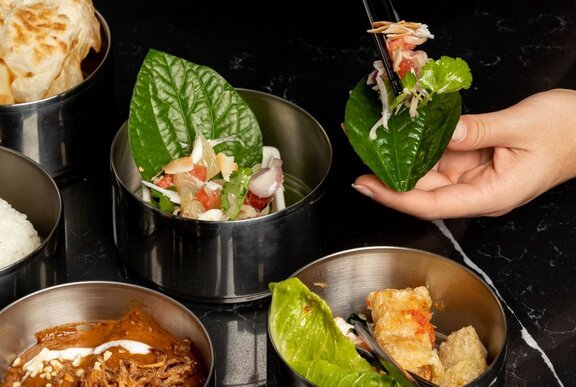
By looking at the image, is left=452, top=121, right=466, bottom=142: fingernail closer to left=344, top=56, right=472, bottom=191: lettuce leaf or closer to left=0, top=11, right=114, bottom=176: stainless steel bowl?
left=344, top=56, right=472, bottom=191: lettuce leaf

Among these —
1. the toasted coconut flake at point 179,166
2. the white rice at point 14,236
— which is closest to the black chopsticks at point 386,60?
the toasted coconut flake at point 179,166

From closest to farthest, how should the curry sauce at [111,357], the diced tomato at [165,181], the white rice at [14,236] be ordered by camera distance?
the curry sauce at [111,357] < the white rice at [14,236] < the diced tomato at [165,181]

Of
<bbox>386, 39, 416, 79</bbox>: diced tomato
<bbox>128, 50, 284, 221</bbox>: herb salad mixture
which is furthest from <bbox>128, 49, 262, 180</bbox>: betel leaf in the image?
<bbox>386, 39, 416, 79</bbox>: diced tomato

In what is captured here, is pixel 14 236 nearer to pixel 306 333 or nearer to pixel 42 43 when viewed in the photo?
pixel 42 43

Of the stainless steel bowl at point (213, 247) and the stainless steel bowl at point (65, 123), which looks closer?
the stainless steel bowl at point (213, 247)

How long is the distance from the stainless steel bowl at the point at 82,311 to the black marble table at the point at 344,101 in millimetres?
148

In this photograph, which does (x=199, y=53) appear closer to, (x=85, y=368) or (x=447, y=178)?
(x=447, y=178)

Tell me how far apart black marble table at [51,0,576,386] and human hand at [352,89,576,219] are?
76 mm

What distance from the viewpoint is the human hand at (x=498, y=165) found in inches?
77.0

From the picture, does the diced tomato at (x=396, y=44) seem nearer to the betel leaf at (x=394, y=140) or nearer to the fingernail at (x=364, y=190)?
the betel leaf at (x=394, y=140)

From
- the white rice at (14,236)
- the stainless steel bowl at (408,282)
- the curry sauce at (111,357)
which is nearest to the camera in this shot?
the curry sauce at (111,357)

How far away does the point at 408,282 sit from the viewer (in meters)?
1.76

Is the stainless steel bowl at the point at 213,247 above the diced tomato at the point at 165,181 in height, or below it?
below

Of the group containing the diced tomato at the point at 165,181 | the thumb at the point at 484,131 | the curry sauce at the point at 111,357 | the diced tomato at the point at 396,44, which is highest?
the diced tomato at the point at 396,44
